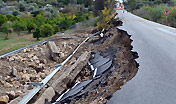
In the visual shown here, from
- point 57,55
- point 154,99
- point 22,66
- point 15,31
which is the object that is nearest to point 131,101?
point 154,99

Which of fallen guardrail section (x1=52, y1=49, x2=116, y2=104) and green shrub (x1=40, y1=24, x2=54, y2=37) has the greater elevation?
green shrub (x1=40, y1=24, x2=54, y2=37)

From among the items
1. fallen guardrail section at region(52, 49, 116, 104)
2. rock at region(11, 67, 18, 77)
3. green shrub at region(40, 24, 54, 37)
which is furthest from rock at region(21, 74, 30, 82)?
green shrub at region(40, 24, 54, 37)

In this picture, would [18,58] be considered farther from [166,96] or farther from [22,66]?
[166,96]

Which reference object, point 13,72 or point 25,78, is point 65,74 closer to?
point 25,78

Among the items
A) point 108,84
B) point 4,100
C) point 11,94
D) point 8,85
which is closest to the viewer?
point 108,84

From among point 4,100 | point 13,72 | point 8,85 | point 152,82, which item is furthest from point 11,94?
point 152,82

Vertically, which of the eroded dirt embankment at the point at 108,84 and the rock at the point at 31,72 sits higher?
the eroded dirt embankment at the point at 108,84

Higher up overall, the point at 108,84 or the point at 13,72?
the point at 108,84

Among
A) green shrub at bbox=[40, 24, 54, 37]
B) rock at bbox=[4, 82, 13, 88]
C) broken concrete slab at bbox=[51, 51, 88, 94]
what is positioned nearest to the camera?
broken concrete slab at bbox=[51, 51, 88, 94]

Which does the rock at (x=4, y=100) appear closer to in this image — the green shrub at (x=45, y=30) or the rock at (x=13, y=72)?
the rock at (x=13, y=72)

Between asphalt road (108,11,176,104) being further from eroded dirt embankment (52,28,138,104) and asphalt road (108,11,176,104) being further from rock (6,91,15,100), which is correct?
rock (6,91,15,100)

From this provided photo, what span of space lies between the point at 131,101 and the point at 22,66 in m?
5.95

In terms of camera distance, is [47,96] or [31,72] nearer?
[47,96]

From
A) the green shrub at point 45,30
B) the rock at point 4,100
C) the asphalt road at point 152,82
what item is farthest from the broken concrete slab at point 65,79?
the green shrub at point 45,30
